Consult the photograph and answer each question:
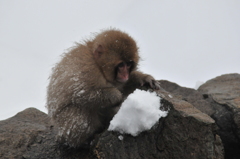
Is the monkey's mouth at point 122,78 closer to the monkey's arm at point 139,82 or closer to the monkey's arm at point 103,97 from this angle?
the monkey's arm at point 103,97

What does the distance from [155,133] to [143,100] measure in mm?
369

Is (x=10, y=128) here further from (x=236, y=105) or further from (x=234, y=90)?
(x=234, y=90)

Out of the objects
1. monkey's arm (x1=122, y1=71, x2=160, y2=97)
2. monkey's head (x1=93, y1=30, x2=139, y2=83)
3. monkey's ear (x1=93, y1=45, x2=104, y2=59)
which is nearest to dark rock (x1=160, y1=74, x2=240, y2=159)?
monkey's arm (x1=122, y1=71, x2=160, y2=97)

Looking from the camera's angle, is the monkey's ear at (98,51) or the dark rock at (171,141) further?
the monkey's ear at (98,51)

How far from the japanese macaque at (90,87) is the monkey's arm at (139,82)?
3 centimetres

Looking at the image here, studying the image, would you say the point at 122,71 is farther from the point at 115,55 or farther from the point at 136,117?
the point at 136,117

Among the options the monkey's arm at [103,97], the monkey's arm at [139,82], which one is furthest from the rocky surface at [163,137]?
the monkey's arm at [103,97]

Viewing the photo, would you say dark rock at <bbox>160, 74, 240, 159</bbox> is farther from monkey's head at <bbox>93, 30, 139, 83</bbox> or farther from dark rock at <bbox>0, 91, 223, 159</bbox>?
monkey's head at <bbox>93, 30, 139, 83</bbox>

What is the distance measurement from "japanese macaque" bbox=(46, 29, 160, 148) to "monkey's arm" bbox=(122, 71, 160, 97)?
1.0 inches

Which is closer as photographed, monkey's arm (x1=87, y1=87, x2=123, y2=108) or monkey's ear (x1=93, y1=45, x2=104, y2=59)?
monkey's arm (x1=87, y1=87, x2=123, y2=108)

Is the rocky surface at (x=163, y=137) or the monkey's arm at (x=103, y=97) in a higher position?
the monkey's arm at (x=103, y=97)

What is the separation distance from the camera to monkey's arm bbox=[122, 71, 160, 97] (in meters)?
3.07

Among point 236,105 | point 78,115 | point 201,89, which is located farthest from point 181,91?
point 78,115

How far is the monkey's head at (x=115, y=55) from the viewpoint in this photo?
111 inches
